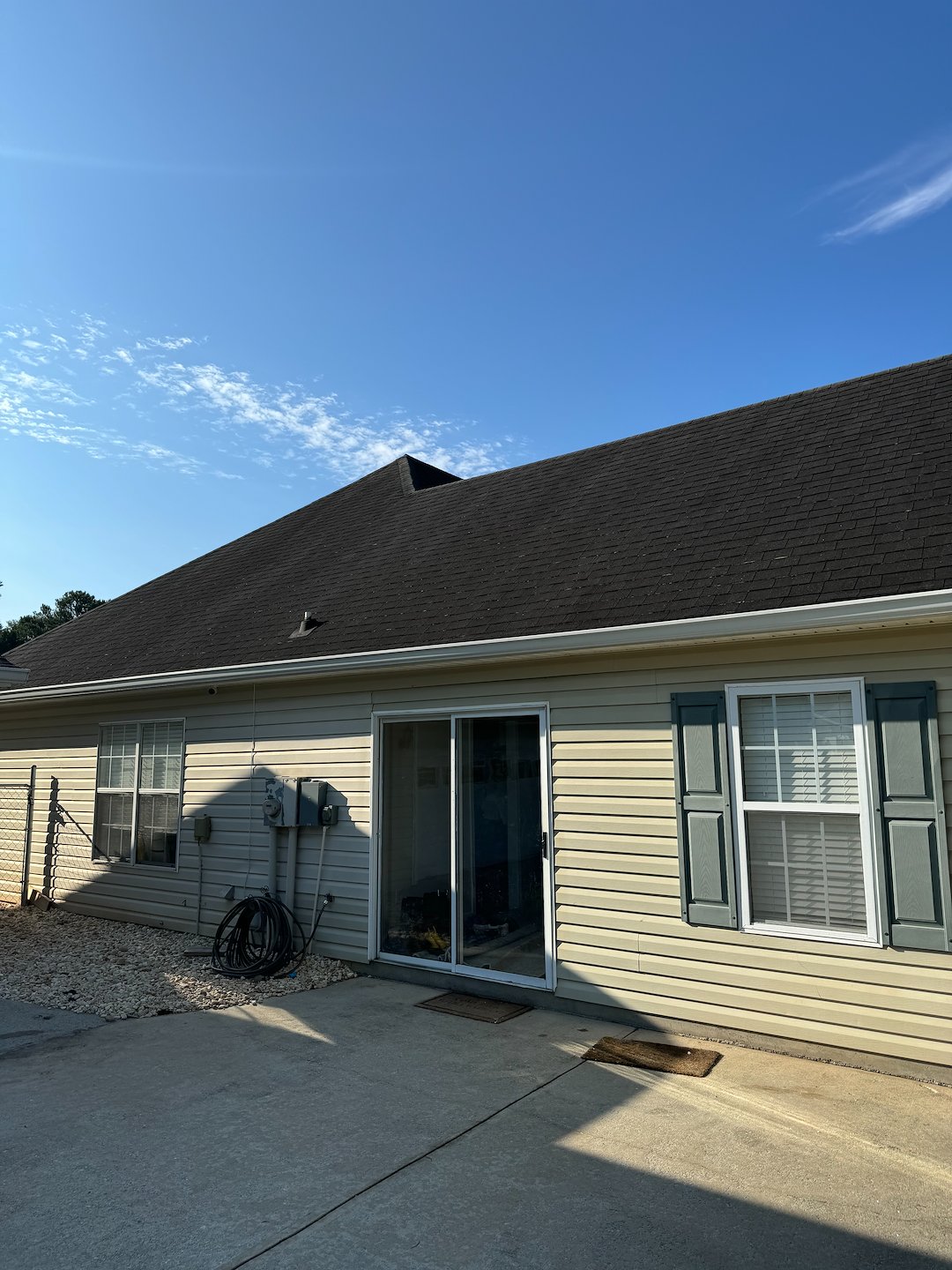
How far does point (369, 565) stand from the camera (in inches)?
331

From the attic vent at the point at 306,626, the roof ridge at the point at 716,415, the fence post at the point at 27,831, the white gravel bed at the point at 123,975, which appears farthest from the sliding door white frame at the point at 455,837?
the fence post at the point at 27,831

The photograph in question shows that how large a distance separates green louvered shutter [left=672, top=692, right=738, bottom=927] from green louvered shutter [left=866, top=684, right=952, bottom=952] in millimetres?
840

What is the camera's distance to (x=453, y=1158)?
324cm

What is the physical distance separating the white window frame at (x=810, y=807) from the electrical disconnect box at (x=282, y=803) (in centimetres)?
379

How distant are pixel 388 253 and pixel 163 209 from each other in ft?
8.41

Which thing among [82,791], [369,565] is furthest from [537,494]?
[82,791]

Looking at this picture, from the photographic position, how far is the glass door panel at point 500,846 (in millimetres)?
5602

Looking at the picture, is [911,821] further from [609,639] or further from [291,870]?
[291,870]

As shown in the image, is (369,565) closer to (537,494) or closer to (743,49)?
(537,494)

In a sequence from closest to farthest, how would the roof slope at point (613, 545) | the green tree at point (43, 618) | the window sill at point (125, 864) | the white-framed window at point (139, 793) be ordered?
1. the roof slope at point (613, 545)
2. the window sill at point (125, 864)
3. the white-framed window at point (139, 793)
4. the green tree at point (43, 618)

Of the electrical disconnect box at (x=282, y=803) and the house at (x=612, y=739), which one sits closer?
the house at (x=612, y=739)

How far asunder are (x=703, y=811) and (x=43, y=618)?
49460mm

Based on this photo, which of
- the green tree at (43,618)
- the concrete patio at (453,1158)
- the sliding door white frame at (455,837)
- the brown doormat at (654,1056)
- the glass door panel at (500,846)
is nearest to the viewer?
the concrete patio at (453,1158)

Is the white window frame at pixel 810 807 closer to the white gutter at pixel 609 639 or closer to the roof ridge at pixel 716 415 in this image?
the white gutter at pixel 609 639
